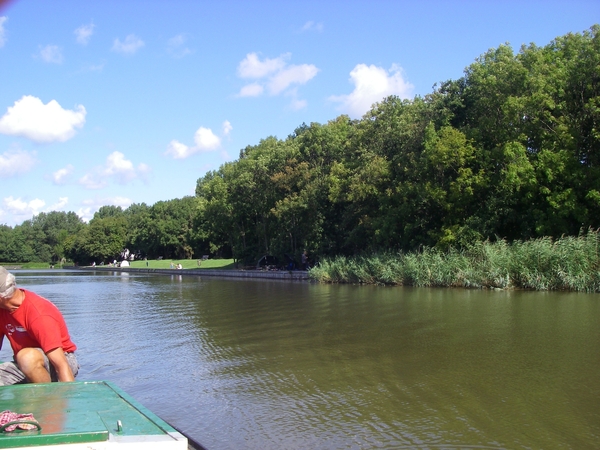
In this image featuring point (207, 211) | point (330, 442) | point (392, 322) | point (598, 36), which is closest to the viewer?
point (330, 442)

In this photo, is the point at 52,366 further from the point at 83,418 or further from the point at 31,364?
the point at 83,418

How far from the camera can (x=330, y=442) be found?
6422 mm

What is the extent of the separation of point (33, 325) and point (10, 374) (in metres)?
0.81

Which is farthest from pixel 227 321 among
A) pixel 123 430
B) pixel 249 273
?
pixel 249 273

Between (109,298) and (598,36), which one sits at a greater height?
(598,36)

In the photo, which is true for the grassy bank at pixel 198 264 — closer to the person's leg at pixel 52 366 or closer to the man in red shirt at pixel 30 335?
the person's leg at pixel 52 366

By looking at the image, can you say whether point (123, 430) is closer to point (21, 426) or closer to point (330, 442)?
point (21, 426)

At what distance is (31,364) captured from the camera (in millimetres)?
5641

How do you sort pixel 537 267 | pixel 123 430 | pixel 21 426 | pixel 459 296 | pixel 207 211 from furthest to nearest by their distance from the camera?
1. pixel 207 211
2. pixel 537 267
3. pixel 459 296
4. pixel 123 430
5. pixel 21 426

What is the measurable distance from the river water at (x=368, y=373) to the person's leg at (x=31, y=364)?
202 centimetres

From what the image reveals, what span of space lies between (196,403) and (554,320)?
31.8ft

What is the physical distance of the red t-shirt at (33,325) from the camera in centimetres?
552

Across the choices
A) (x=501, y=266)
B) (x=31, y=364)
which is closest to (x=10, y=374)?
(x=31, y=364)

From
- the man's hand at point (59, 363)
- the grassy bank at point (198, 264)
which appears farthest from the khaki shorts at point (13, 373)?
the grassy bank at point (198, 264)
